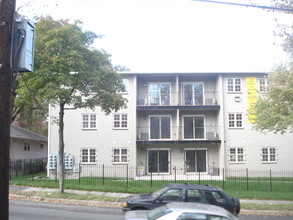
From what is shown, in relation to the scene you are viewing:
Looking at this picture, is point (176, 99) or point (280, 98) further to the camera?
point (176, 99)

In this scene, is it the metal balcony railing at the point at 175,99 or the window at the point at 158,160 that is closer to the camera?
the window at the point at 158,160

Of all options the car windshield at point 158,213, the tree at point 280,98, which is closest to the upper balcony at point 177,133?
the tree at point 280,98

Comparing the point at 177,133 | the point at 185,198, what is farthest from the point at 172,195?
the point at 177,133

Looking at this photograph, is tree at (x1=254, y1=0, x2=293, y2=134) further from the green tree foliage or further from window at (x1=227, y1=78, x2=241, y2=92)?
window at (x1=227, y1=78, x2=241, y2=92)

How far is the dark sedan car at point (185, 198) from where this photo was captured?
33.7 ft

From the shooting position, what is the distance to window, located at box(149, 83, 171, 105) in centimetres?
2742

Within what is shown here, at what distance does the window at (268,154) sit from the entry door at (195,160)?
4739mm

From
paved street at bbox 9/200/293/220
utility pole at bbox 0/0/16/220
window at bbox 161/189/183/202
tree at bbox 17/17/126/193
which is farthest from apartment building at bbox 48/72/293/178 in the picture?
utility pole at bbox 0/0/16/220

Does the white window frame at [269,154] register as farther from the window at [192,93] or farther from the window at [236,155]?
the window at [192,93]

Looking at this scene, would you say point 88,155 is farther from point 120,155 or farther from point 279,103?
point 279,103

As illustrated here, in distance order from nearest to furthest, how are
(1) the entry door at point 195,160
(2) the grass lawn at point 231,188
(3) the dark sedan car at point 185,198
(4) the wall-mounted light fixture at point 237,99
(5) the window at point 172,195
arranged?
1. (3) the dark sedan car at point 185,198
2. (5) the window at point 172,195
3. (2) the grass lawn at point 231,188
4. (4) the wall-mounted light fixture at point 237,99
5. (1) the entry door at point 195,160

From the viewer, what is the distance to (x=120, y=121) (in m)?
26.5

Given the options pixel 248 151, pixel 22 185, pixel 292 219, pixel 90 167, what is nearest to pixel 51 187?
pixel 22 185

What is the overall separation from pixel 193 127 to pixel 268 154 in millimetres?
6515
